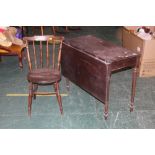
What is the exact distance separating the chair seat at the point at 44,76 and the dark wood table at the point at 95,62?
249mm

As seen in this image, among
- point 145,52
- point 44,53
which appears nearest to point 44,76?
point 145,52

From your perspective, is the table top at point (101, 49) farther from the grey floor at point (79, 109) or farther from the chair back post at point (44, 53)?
the grey floor at point (79, 109)

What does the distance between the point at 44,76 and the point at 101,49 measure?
70cm

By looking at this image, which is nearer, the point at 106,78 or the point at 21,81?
the point at 106,78

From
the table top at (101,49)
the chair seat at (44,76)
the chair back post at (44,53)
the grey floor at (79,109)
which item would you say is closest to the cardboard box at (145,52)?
the grey floor at (79,109)

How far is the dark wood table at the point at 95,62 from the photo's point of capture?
2.38 meters

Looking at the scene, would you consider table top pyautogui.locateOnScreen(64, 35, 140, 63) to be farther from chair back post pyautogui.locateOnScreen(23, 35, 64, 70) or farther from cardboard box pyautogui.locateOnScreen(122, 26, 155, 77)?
cardboard box pyautogui.locateOnScreen(122, 26, 155, 77)

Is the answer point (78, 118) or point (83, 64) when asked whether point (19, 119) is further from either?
point (83, 64)

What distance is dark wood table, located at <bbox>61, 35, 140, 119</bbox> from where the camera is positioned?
2377mm

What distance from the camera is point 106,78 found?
236cm

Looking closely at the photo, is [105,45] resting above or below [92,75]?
above
